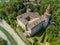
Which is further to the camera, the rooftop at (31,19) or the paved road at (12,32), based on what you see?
the rooftop at (31,19)

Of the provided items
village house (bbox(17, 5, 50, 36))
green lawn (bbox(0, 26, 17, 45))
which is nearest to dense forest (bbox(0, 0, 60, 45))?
village house (bbox(17, 5, 50, 36))

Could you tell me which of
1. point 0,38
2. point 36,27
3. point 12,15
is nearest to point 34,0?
point 12,15

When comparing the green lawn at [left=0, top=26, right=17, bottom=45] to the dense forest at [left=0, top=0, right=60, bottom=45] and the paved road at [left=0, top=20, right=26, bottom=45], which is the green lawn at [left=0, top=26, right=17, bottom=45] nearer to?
the paved road at [left=0, top=20, right=26, bottom=45]

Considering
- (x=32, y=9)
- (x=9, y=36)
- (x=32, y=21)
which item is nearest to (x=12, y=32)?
(x=9, y=36)

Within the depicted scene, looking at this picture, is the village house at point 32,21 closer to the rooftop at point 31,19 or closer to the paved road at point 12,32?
the rooftop at point 31,19

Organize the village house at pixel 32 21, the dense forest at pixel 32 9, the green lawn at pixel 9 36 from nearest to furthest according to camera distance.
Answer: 1. the green lawn at pixel 9 36
2. the village house at pixel 32 21
3. the dense forest at pixel 32 9

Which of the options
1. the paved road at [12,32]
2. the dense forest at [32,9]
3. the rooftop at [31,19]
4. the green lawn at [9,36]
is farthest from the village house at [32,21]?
the green lawn at [9,36]

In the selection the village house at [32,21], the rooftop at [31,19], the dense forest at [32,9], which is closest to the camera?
the village house at [32,21]

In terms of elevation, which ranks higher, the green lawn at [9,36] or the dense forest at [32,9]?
the dense forest at [32,9]

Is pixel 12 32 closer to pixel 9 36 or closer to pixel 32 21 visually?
pixel 9 36
